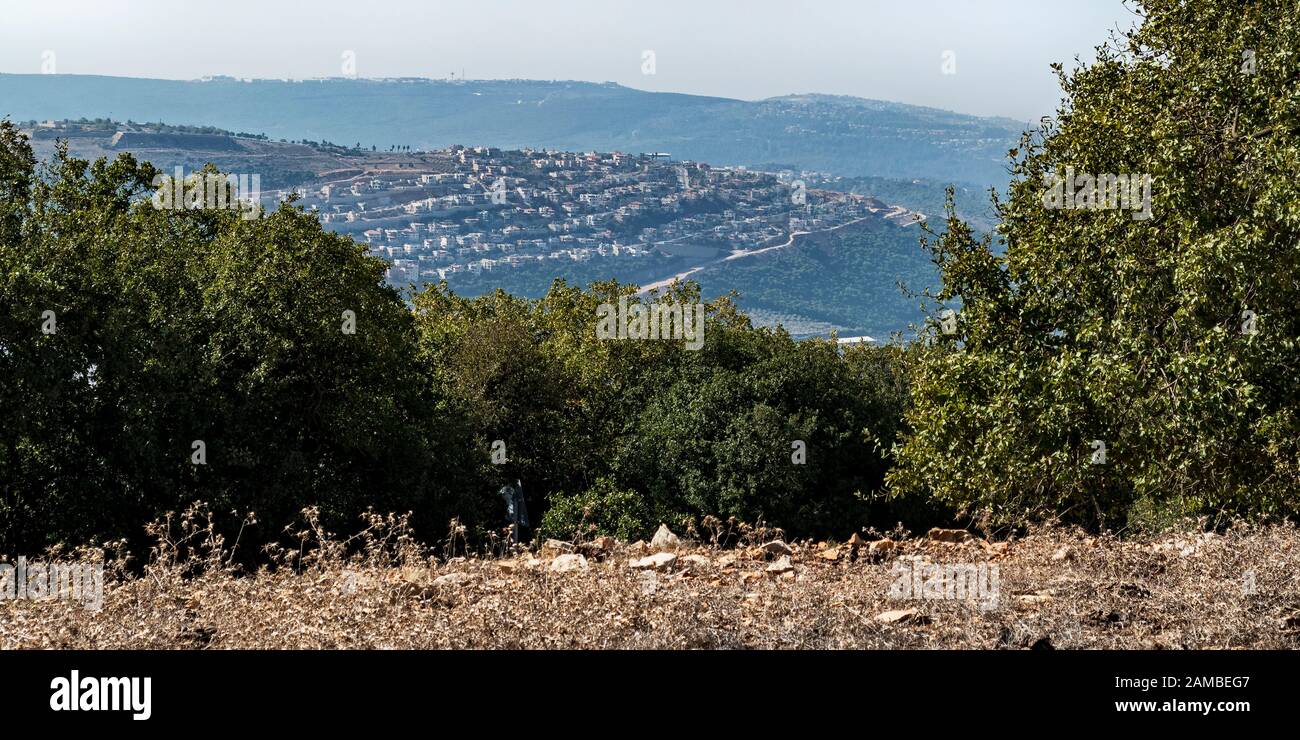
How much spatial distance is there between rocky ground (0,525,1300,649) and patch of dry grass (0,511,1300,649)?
2cm

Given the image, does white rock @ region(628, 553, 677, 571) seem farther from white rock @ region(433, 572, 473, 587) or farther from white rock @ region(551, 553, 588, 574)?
white rock @ region(433, 572, 473, 587)

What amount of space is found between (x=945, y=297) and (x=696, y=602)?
10.4 metres

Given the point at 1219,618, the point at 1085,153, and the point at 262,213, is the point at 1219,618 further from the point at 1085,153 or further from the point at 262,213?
the point at 262,213

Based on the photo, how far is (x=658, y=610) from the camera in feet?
28.3

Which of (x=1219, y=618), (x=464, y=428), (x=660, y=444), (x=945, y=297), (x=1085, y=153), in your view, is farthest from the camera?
(x=660, y=444)

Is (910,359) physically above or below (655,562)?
above

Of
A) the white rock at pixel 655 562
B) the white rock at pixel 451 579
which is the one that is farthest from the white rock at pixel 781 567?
the white rock at pixel 451 579

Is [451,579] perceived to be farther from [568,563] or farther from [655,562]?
[655,562]

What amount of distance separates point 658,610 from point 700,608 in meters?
0.43

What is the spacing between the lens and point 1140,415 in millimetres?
14875

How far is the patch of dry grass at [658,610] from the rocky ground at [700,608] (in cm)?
2

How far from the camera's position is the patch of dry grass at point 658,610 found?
8.07 metres

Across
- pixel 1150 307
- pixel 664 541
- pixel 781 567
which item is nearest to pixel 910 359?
pixel 1150 307

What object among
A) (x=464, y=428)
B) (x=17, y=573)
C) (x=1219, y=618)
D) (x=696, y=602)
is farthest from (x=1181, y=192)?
(x=464, y=428)
